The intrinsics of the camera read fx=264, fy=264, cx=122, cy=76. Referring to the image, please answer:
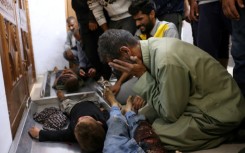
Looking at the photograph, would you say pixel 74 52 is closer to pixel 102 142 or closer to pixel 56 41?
pixel 56 41

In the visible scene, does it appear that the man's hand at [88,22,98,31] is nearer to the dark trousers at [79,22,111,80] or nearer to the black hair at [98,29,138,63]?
the dark trousers at [79,22,111,80]

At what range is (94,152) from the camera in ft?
5.27

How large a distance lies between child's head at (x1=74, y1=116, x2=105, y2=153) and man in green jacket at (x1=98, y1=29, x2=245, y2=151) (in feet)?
1.09

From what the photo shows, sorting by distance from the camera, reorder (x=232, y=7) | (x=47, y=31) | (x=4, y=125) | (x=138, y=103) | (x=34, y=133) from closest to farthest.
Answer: (x=232, y=7), (x=4, y=125), (x=34, y=133), (x=138, y=103), (x=47, y=31)

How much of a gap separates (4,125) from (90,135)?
0.49 m

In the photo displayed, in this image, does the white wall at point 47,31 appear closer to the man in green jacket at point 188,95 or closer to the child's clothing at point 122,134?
the child's clothing at point 122,134

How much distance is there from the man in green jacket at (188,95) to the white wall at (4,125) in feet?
2.36

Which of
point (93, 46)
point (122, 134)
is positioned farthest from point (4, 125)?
point (93, 46)

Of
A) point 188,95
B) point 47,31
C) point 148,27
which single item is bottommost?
point 188,95

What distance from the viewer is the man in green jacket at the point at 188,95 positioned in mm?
1362

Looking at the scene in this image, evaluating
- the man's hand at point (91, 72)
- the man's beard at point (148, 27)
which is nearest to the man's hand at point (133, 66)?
the man's beard at point (148, 27)

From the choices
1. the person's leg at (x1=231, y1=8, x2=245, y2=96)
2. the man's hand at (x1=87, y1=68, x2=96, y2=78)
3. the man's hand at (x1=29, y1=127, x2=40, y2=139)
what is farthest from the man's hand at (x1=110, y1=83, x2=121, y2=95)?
the person's leg at (x1=231, y1=8, x2=245, y2=96)

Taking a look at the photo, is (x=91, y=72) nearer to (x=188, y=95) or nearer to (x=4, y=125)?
(x=4, y=125)

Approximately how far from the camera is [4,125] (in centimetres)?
150
